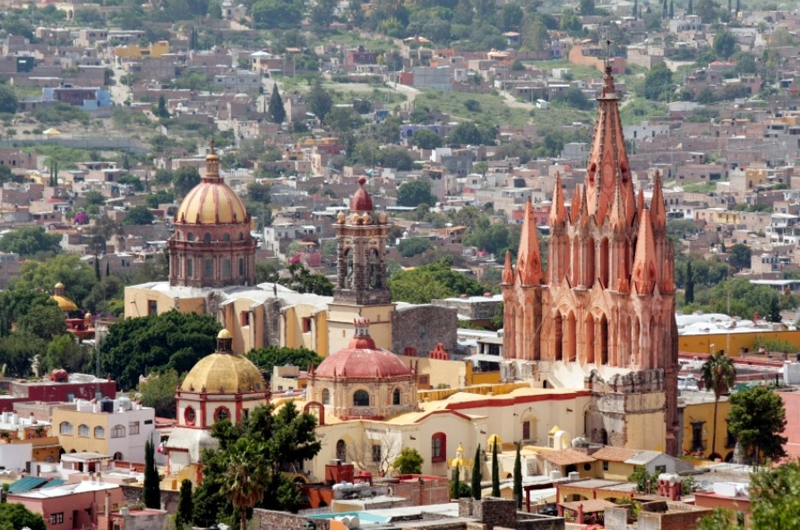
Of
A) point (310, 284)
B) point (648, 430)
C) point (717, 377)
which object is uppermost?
point (310, 284)

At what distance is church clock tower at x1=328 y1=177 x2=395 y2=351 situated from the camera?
11056 centimetres

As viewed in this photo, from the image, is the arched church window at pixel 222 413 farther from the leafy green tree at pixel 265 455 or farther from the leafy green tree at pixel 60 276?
the leafy green tree at pixel 60 276

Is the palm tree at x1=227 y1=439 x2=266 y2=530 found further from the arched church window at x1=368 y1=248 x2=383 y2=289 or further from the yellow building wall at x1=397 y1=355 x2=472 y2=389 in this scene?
the arched church window at x1=368 y1=248 x2=383 y2=289

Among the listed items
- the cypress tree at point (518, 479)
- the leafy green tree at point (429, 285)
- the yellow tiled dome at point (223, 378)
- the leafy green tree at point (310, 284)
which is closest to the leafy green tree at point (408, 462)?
the cypress tree at point (518, 479)

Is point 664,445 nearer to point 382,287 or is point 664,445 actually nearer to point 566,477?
point 566,477

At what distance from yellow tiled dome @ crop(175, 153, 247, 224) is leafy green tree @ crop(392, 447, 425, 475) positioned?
33486 mm

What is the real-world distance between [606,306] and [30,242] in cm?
8999

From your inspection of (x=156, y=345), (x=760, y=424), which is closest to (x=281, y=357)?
(x=156, y=345)

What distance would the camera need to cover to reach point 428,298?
427 feet

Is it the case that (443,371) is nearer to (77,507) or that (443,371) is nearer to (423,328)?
(423,328)

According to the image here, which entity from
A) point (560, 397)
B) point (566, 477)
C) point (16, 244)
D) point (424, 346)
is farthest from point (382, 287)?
point (16, 244)

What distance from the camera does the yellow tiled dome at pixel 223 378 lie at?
8656cm

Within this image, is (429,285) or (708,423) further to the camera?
(429,285)

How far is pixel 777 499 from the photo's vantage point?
188 feet
